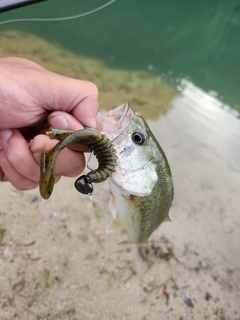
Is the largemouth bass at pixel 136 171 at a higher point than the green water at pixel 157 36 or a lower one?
higher

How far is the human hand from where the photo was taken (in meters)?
1.70

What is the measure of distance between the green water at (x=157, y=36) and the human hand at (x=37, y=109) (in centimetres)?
636

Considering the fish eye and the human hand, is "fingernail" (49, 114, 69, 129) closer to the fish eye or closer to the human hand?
the human hand

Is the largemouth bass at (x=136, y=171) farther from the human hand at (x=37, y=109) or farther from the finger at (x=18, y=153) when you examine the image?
the finger at (x=18, y=153)

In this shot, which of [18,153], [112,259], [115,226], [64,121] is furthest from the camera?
[112,259]

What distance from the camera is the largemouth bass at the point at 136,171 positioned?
67.7 inches

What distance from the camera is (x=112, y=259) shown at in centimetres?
322

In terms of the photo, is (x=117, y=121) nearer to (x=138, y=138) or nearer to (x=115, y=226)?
(x=138, y=138)

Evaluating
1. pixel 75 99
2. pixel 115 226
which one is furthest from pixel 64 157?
pixel 115 226

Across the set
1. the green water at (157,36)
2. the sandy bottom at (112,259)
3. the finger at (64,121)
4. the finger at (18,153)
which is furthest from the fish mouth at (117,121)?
the green water at (157,36)

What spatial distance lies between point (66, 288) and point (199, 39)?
37.0 ft

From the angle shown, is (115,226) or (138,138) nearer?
(138,138)

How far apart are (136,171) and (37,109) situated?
0.64m

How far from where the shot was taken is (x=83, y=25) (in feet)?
31.9
